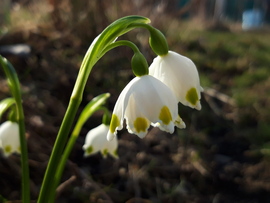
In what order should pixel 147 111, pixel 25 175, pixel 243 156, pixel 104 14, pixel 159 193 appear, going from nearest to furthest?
pixel 147 111 → pixel 25 175 → pixel 159 193 → pixel 243 156 → pixel 104 14

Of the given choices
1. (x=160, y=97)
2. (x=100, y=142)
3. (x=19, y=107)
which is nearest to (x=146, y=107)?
(x=160, y=97)

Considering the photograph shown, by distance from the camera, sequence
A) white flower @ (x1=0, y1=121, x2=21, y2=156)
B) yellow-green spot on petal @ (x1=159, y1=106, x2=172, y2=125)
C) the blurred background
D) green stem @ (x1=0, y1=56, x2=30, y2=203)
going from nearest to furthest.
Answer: yellow-green spot on petal @ (x1=159, y1=106, x2=172, y2=125) < green stem @ (x1=0, y1=56, x2=30, y2=203) < white flower @ (x1=0, y1=121, x2=21, y2=156) < the blurred background

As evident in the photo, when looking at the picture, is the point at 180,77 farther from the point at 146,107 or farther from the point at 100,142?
the point at 100,142

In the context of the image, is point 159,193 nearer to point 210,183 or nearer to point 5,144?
point 210,183

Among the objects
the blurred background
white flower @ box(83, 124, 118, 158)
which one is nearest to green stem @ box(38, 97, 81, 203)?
white flower @ box(83, 124, 118, 158)

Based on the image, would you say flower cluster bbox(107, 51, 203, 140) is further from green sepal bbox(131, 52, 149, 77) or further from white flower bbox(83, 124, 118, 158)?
white flower bbox(83, 124, 118, 158)

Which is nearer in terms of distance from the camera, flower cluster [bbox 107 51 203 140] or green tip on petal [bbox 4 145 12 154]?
→ flower cluster [bbox 107 51 203 140]

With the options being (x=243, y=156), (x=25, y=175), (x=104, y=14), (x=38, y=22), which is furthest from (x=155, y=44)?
(x=38, y=22)
